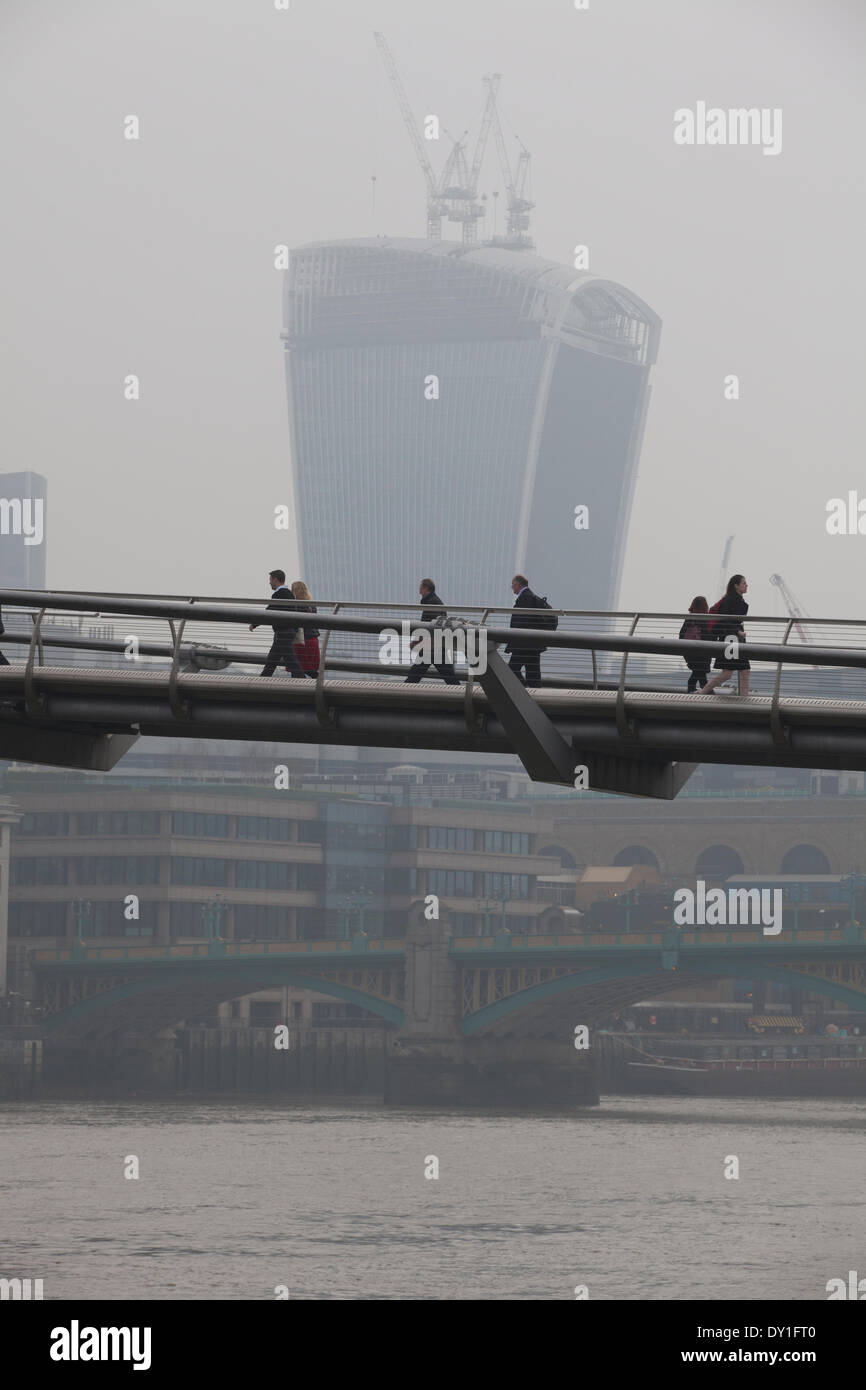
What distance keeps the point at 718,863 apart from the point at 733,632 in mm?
137401

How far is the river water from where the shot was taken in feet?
146

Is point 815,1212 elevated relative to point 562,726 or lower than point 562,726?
lower

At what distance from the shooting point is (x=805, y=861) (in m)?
157

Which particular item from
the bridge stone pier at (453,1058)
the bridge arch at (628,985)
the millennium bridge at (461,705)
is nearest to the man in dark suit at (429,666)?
the millennium bridge at (461,705)

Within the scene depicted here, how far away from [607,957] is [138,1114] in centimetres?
2667

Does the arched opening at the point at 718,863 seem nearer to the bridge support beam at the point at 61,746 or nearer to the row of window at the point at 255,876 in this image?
the row of window at the point at 255,876

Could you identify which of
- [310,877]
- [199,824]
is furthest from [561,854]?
[199,824]

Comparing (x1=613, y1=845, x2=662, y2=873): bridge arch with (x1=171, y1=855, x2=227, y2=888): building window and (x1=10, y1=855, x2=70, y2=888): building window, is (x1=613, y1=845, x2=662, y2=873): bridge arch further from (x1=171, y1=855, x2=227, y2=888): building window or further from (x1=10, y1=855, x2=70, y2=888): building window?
(x1=10, y1=855, x2=70, y2=888): building window

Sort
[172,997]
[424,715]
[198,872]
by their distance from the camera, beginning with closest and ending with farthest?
1. [424,715]
2. [172,997]
3. [198,872]

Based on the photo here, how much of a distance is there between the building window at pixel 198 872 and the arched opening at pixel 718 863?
129 ft

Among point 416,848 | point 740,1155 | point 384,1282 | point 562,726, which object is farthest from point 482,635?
point 416,848

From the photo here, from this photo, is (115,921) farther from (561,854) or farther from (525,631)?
(525,631)
